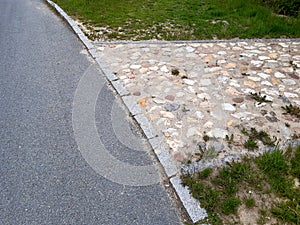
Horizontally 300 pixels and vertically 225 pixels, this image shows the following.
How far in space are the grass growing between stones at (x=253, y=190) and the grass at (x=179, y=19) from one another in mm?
3965

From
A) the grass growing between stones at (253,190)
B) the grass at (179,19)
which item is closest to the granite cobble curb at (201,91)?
the grass growing between stones at (253,190)

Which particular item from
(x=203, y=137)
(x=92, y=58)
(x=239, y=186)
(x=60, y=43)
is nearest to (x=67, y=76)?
(x=92, y=58)

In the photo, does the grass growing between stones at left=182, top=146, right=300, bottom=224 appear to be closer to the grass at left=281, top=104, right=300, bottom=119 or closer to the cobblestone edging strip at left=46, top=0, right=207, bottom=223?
the cobblestone edging strip at left=46, top=0, right=207, bottom=223

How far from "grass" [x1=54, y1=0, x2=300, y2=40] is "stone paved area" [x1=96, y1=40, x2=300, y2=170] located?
0.51 metres

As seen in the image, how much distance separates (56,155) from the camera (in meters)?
3.31

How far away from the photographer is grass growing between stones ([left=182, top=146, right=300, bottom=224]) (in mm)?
2592

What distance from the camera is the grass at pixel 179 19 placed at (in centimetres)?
654

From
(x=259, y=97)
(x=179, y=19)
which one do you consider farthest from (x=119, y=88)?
(x=179, y=19)

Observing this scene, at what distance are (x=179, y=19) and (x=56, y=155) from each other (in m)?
5.33

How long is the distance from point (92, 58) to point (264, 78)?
316cm

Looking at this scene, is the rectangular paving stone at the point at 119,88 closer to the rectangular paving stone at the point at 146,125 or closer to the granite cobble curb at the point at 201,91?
the granite cobble curb at the point at 201,91

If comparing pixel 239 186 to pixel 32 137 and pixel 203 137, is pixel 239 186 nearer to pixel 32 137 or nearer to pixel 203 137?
pixel 203 137

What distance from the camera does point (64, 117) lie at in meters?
3.92

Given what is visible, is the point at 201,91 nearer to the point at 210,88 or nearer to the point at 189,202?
the point at 210,88
